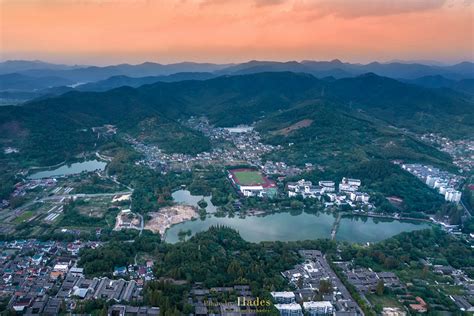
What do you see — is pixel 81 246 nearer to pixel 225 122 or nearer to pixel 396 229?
pixel 396 229

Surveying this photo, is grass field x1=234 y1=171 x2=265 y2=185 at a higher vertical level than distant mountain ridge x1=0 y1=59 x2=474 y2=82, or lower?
lower

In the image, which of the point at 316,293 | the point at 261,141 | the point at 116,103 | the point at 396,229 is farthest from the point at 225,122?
the point at 316,293

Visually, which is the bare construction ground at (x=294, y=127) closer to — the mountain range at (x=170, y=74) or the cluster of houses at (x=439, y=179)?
the cluster of houses at (x=439, y=179)

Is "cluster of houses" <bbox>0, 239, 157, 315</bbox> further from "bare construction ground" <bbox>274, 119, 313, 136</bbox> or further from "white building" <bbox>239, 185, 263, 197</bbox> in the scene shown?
"bare construction ground" <bbox>274, 119, 313, 136</bbox>

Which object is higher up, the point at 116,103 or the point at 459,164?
the point at 116,103

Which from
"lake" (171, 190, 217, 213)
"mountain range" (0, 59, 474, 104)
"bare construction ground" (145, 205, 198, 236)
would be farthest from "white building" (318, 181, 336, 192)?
"mountain range" (0, 59, 474, 104)

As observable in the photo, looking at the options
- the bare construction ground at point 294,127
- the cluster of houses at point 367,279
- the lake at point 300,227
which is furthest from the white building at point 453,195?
the bare construction ground at point 294,127
